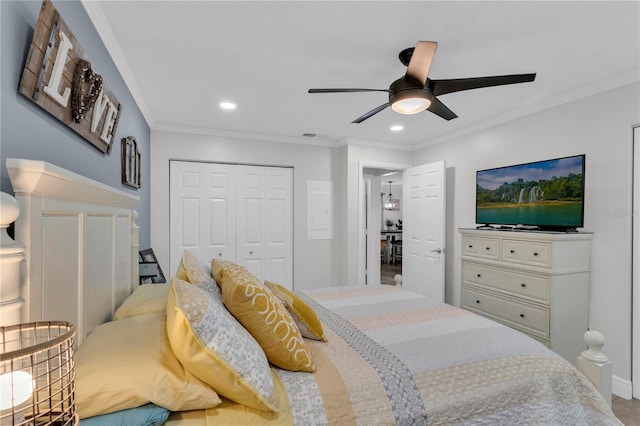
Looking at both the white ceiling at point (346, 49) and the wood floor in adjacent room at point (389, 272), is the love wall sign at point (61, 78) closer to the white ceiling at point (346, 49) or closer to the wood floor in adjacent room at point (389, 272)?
the white ceiling at point (346, 49)

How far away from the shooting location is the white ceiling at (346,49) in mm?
1692

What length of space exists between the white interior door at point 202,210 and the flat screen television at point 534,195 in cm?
300

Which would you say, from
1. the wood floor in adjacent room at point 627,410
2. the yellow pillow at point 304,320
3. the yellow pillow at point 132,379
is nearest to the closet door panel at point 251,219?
the yellow pillow at point 304,320

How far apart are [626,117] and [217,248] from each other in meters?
4.14

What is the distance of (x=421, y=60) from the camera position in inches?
67.8

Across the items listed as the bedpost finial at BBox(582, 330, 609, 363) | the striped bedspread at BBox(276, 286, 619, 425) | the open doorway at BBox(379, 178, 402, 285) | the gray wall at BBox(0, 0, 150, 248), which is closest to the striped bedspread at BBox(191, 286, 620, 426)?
the striped bedspread at BBox(276, 286, 619, 425)

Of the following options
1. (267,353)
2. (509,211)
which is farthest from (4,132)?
(509,211)

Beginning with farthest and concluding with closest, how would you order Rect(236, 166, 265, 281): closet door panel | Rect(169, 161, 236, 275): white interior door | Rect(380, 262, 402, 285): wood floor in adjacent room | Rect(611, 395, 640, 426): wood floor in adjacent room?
Rect(380, 262, 402, 285): wood floor in adjacent room, Rect(236, 166, 265, 281): closet door panel, Rect(169, 161, 236, 275): white interior door, Rect(611, 395, 640, 426): wood floor in adjacent room

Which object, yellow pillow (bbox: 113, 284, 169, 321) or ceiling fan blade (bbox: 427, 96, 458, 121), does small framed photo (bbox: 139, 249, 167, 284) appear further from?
ceiling fan blade (bbox: 427, 96, 458, 121)

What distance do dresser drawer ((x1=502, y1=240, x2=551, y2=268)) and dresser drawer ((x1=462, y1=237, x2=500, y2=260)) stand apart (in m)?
0.08

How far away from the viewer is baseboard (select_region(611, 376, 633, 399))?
240 centimetres

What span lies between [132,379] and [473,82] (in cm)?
214

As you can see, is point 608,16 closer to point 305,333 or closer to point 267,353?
point 305,333

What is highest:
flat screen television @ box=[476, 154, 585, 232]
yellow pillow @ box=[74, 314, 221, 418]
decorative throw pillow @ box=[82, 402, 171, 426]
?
flat screen television @ box=[476, 154, 585, 232]
